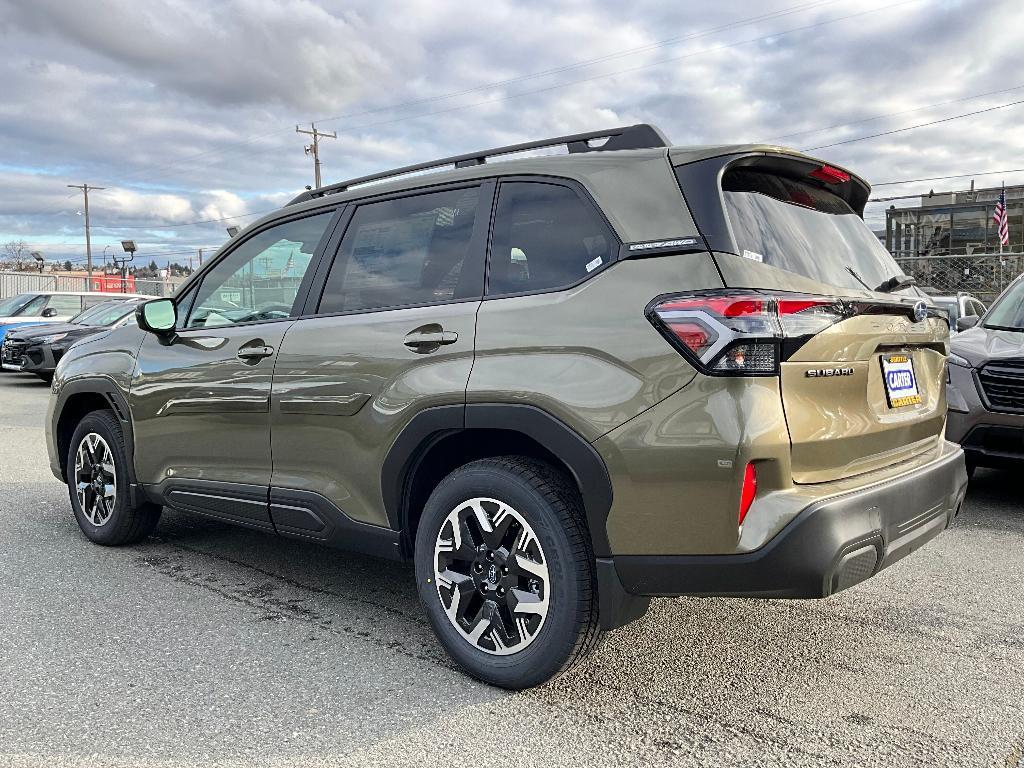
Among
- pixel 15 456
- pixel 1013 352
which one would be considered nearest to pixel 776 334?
pixel 1013 352

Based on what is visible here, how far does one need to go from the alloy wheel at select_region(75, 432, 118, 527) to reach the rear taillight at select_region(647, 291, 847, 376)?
138 inches

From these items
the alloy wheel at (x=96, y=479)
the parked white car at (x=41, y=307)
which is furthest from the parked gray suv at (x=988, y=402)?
the parked white car at (x=41, y=307)

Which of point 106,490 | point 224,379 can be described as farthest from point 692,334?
point 106,490

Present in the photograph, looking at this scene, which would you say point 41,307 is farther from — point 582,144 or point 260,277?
point 582,144

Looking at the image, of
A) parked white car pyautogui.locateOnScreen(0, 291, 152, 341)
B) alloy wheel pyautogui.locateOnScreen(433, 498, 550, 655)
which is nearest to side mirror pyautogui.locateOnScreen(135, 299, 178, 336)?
alloy wheel pyautogui.locateOnScreen(433, 498, 550, 655)

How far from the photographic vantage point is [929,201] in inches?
1590

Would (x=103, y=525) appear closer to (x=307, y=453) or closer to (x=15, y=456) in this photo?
(x=307, y=453)

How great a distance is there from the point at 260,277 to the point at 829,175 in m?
2.65

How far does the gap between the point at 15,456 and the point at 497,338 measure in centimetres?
669

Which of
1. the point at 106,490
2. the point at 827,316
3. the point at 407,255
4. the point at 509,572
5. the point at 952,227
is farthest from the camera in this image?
the point at 952,227

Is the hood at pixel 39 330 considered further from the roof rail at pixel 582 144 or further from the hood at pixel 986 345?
the hood at pixel 986 345

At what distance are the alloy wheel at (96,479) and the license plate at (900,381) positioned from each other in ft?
12.9

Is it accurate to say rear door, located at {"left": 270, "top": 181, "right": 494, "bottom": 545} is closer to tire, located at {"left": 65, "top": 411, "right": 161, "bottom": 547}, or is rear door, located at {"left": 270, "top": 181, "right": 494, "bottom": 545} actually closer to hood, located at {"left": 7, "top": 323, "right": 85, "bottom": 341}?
tire, located at {"left": 65, "top": 411, "right": 161, "bottom": 547}

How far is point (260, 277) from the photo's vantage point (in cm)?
419
